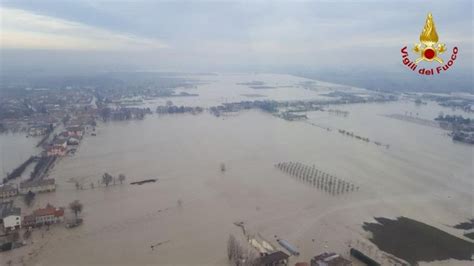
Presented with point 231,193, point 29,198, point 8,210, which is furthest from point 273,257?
point 29,198

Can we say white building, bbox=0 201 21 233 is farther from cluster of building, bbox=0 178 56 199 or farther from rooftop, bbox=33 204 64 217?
cluster of building, bbox=0 178 56 199

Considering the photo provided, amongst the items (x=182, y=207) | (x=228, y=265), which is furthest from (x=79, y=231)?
(x=228, y=265)

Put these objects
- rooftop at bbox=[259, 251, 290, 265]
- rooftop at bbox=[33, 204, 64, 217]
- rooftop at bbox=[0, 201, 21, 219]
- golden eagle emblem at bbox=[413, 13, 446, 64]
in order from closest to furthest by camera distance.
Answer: golden eagle emblem at bbox=[413, 13, 446, 64]
rooftop at bbox=[259, 251, 290, 265]
rooftop at bbox=[0, 201, 21, 219]
rooftop at bbox=[33, 204, 64, 217]

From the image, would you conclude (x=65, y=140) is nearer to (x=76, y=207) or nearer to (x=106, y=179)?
(x=106, y=179)

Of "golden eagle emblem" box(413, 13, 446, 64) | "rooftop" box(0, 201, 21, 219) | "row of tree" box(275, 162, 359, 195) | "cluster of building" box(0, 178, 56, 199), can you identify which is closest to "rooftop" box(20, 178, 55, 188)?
"cluster of building" box(0, 178, 56, 199)

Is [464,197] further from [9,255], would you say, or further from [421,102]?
[421,102]

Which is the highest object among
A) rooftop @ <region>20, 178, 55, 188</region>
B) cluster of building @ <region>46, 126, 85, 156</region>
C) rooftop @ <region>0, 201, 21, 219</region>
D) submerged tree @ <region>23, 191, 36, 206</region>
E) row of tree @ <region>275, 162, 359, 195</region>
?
row of tree @ <region>275, 162, 359, 195</region>
